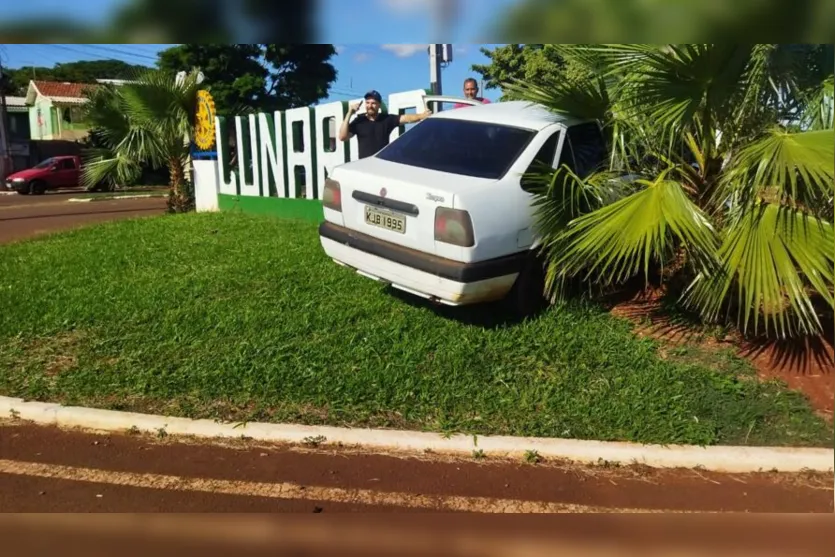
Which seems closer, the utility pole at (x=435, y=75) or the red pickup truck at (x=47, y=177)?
the utility pole at (x=435, y=75)

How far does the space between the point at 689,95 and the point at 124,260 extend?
6153mm

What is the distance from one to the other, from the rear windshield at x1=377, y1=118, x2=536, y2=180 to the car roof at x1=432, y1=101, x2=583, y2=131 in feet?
0.20

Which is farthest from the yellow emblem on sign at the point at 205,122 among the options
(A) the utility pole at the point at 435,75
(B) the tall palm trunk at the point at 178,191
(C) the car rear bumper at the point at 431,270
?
(C) the car rear bumper at the point at 431,270

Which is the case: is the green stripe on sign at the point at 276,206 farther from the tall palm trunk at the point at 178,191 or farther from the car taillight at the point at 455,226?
the car taillight at the point at 455,226

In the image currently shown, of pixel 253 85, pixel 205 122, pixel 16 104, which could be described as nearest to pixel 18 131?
pixel 16 104

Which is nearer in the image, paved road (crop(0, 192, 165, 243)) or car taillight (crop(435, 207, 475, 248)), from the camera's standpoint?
car taillight (crop(435, 207, 475, 248))

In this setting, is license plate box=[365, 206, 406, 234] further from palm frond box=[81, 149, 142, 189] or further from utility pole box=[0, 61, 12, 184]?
utility pole box=[0, 61, 12, 184]

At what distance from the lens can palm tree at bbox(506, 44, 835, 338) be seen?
13.4 feet

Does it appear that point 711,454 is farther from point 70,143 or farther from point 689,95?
point 70,143

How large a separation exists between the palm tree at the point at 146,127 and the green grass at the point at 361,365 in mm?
7210

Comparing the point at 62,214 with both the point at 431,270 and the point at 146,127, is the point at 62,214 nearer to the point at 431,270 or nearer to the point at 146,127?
the point at 146,127

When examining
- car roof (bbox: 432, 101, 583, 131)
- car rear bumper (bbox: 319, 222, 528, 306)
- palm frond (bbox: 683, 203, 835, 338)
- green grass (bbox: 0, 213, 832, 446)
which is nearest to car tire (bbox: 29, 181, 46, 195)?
green grass (bbox: 0, 213, 832, 446)

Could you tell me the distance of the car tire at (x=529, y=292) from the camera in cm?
534

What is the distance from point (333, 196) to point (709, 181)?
110 inches
